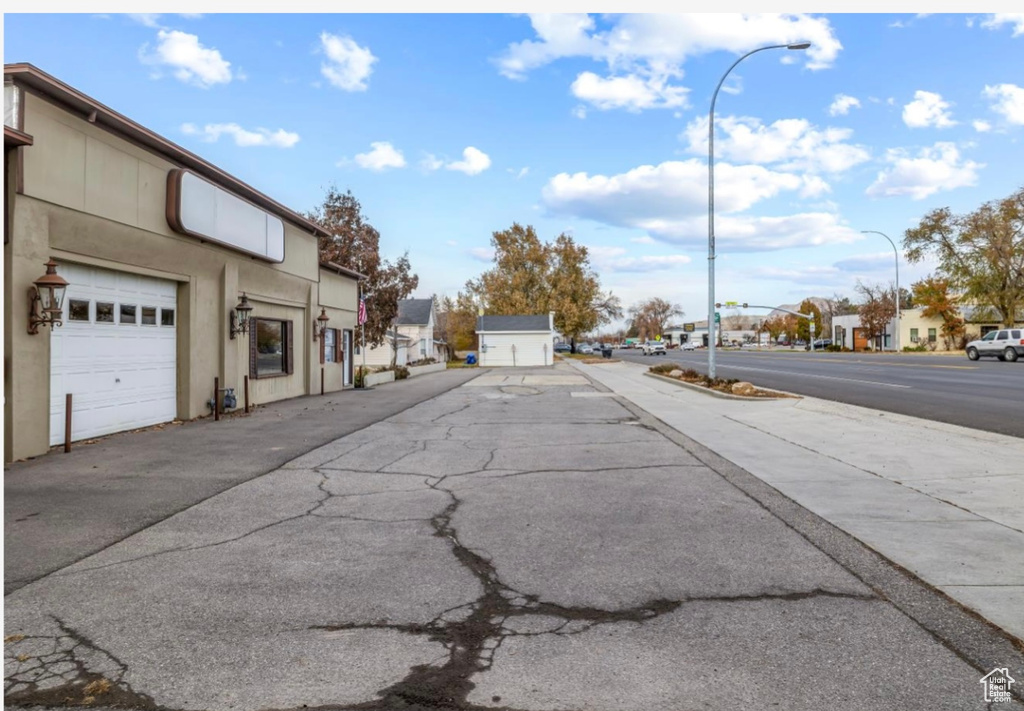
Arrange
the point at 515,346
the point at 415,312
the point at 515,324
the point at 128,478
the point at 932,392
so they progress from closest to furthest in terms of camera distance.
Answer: the point at 128,478 → the point at 932,392 → the point at 515,346 → the point at 515,324 → the point at 415,312

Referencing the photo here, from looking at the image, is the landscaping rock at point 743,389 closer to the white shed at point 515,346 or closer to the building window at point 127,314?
the building window at point 127,314

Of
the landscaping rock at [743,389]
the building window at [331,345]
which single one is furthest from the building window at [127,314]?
the landscaping rock at [743,389]

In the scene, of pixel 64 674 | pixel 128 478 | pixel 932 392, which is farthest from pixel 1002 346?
pixel 64 674

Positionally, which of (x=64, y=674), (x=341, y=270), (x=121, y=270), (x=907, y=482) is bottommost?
(x=64, y=674)

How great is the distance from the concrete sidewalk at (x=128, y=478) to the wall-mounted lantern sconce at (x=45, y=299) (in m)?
1.91

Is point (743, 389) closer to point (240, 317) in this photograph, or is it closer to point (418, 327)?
point (240, 317)

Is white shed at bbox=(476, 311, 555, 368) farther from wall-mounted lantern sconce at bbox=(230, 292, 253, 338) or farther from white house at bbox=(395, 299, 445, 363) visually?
wall-mounted lantern sconce at bbox=(230, 292, 253, 338)

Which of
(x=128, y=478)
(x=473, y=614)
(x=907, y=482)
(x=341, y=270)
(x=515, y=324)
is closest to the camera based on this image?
(x=473, y=614)

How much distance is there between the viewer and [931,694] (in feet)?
10.00

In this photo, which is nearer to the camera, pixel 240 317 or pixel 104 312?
pixel 104 312

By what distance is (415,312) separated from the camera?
5884 cm

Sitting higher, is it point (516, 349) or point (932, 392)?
point (516, 349)

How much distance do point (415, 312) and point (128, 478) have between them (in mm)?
51402

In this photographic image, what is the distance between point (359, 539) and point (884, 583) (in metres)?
3.96
